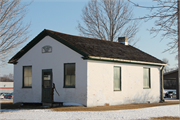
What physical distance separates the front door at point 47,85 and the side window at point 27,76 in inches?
51.3

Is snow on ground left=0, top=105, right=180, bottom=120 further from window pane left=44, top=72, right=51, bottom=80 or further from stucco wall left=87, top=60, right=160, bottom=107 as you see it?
window pane left=44, top=72, right=51, bottom=80

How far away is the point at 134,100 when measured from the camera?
68.5 feet

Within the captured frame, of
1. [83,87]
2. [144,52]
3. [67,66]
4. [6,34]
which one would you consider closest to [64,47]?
[67,66]

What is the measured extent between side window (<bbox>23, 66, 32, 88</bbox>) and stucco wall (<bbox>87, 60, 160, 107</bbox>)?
199 inches

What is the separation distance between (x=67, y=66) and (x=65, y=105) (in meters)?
2.59

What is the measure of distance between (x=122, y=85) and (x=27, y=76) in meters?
6.98

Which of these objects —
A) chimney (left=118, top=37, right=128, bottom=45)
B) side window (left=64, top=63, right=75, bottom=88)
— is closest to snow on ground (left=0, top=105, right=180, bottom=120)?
side window (left=64, top=63, right=75, bottom=88)

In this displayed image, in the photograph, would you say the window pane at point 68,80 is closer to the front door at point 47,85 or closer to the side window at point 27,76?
the front door at point 47,85

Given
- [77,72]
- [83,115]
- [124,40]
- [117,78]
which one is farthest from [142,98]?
[83,115]

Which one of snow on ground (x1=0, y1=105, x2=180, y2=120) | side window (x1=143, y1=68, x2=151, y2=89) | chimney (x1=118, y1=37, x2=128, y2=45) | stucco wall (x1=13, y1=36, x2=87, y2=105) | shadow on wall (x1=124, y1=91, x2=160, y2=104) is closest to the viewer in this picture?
snow on ground (x1=0, y1=105, x2=180, y2=120)

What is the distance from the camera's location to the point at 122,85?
65.1ft

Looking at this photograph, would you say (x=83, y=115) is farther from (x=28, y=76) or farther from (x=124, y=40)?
(x=124, y=40)

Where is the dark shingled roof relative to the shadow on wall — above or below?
above

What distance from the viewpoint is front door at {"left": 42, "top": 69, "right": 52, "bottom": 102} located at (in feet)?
61.3
